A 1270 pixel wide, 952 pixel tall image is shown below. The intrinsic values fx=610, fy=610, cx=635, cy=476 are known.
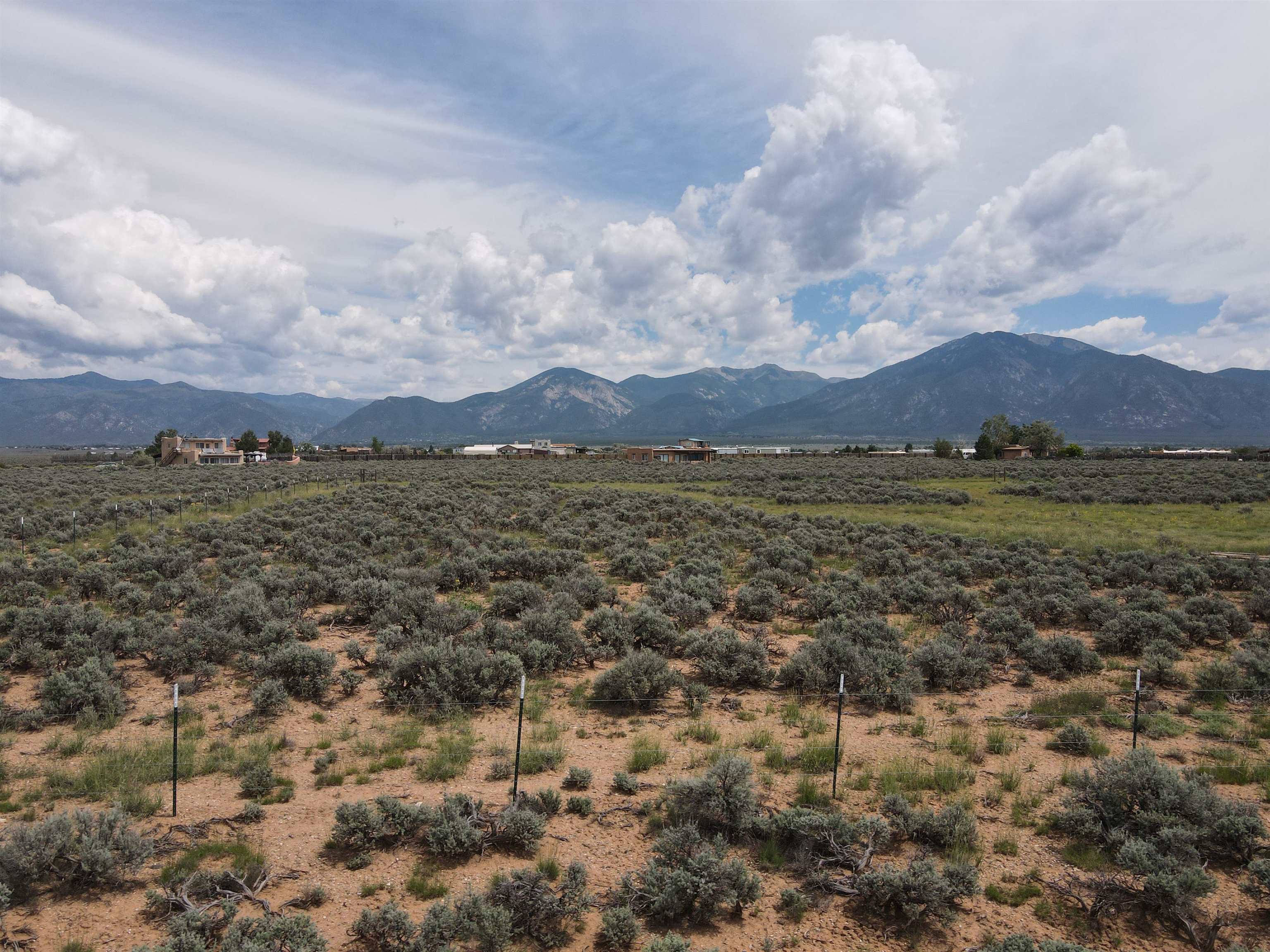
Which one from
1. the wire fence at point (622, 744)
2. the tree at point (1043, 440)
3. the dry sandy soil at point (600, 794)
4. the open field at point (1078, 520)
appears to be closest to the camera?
the dry sandy soil at point (600, 794)

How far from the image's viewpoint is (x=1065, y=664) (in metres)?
11.6

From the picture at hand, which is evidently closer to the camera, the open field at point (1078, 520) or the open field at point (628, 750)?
the open field at point (628, 750)

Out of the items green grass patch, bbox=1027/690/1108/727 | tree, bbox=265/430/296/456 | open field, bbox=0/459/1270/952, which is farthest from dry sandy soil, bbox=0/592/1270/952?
tree, bbox=265/430/296/456

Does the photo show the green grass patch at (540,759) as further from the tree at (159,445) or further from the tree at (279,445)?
the tree at (279,445)

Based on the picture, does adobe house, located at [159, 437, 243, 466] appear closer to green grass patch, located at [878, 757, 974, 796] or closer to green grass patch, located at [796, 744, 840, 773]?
green grass patch, located at [796, 744, 840, 773]

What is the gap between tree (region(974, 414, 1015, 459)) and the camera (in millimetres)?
98312

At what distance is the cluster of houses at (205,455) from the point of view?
86875 mm

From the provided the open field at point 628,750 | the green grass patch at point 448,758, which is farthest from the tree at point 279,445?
the green grass patch at point 448,758

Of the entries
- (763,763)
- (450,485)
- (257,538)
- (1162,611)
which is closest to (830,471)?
(450,485)

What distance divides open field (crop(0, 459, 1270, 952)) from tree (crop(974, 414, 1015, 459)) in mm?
88295

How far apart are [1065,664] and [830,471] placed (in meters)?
49.8

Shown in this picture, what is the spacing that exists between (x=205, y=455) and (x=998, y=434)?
130299 mm

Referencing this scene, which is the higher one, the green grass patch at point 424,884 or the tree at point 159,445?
the tree at point 159,445

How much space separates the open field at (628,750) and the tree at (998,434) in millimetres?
88295
